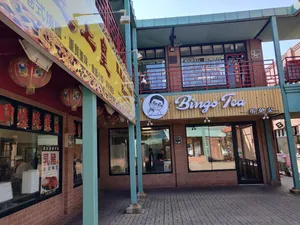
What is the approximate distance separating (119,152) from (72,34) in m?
8.39

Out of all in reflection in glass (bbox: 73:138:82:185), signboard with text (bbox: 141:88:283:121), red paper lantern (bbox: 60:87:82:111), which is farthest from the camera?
signboard with text (bbox: 141:88:283:121)

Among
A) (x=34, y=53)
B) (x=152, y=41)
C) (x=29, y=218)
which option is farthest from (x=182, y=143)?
(x=34, y=53)

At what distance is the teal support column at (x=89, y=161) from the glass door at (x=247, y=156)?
847cm

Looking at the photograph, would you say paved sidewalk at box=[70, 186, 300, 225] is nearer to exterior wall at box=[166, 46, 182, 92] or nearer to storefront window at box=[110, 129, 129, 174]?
storefront window at box=[110, 129, 129, 174]

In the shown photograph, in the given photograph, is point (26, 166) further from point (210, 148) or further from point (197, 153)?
point (210, 148)

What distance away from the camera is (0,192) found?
400 cm

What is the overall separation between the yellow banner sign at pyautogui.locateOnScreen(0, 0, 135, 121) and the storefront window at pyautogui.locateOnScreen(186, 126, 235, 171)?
22.0 feet

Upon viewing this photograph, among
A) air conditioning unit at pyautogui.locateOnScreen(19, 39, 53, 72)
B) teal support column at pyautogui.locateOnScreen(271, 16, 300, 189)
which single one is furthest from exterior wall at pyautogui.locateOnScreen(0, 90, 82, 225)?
teal support column at pyautogui.locateOnScreen(271, 16, 300, 189)

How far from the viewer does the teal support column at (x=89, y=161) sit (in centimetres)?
318

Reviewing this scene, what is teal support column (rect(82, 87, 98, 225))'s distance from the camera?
3.18 metres

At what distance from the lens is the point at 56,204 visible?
19.8ft

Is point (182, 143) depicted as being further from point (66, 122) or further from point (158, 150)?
point (66, 122)

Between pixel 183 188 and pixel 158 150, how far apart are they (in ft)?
6.37

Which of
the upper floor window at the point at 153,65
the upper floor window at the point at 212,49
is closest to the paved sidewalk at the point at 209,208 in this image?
the upper floor window at the point at 153,65
